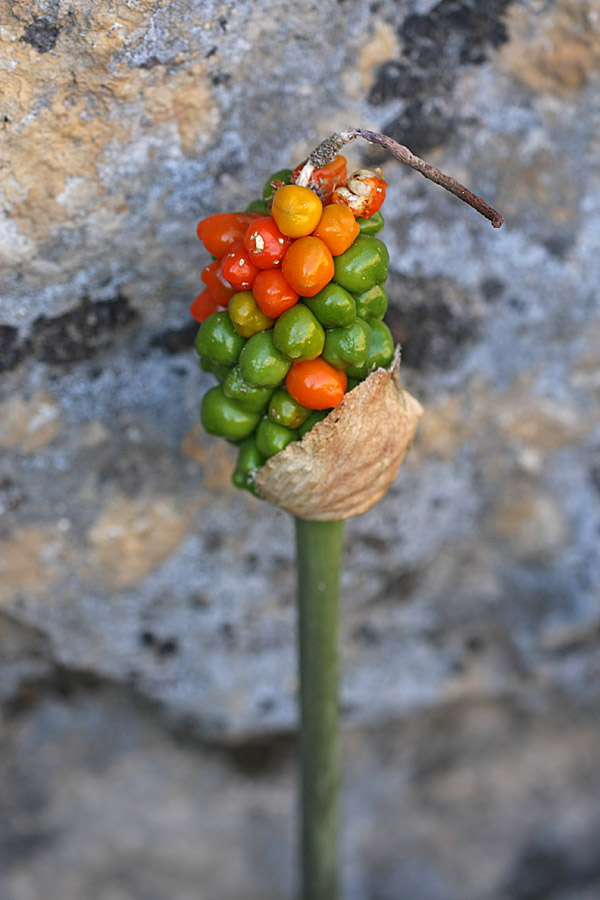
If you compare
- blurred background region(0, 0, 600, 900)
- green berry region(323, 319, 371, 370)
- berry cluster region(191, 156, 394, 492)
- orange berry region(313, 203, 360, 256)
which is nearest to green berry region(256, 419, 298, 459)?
berry cluster region(191, 156, 394, 492)

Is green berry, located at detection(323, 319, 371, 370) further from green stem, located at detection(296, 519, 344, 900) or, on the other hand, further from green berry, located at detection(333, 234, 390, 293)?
green stem, located at detection(296, 519, 344, 900)

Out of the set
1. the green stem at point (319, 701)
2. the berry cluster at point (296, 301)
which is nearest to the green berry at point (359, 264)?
the berry cluster at point (296, 301)

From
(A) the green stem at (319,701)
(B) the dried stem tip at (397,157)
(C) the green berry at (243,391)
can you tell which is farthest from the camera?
(A) the green stem at (319,701)

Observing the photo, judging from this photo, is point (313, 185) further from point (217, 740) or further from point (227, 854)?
point (227, 854)

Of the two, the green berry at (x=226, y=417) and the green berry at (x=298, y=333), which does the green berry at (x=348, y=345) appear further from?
the green berry at (x=226, y=417)

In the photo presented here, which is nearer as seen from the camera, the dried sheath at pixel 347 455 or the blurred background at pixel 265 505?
the dried sheath at pixel 347 455

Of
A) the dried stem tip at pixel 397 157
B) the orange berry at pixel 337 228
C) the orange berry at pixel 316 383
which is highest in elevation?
the dried stem tip at pixel 397 157

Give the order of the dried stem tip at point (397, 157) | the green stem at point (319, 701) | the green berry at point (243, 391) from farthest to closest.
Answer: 1. the green stem at point (319, 701)
2. the green berry at point (243, 391)
3. the dried stem tip at point (397, 157)

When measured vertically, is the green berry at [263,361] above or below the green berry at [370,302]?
below
